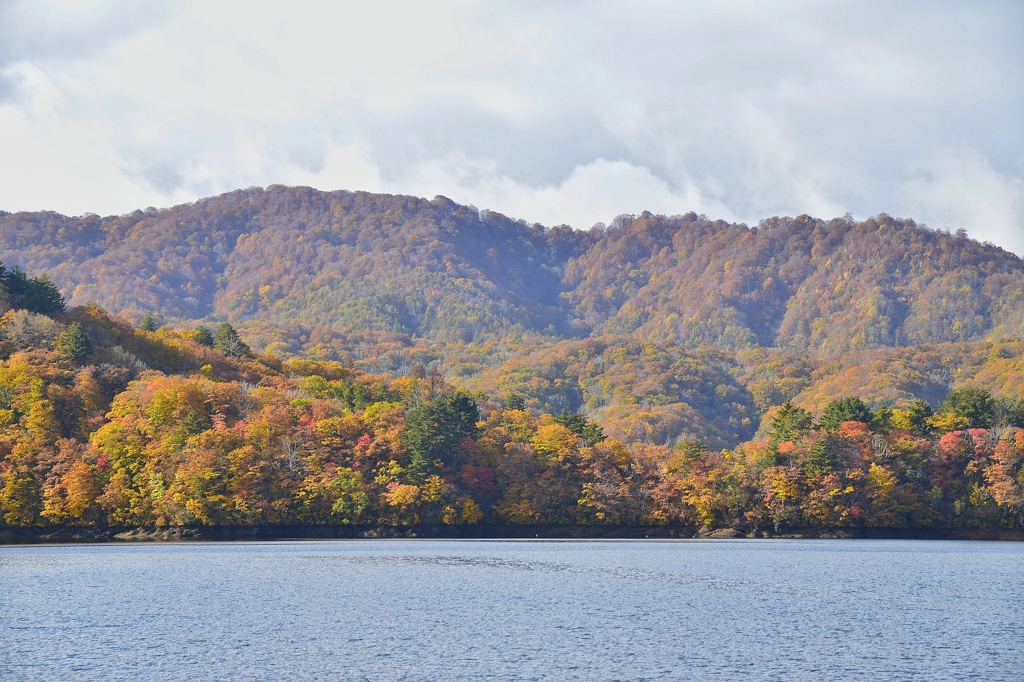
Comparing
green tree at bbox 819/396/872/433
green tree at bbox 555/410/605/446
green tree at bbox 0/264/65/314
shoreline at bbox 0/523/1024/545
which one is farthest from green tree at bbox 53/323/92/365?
green tree at bbox 819/396/872/433

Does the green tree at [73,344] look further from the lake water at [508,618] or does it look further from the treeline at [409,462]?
the lake water at [508,618]

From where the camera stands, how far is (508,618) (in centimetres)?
5528

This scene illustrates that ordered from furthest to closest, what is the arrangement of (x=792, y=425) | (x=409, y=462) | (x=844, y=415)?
(x=844, y=415), (x=792, y=425), (x=409, y=462)

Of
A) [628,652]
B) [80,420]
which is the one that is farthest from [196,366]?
[628,652]

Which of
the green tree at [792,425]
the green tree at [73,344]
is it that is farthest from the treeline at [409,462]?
the green tree at [792,425]

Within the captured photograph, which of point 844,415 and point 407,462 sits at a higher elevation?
point 844,415

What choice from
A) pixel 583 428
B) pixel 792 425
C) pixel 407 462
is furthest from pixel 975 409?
pixel 407 462

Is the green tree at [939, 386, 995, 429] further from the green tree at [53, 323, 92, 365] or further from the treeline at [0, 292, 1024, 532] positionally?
the green tree at [53, 323, 92, 365]

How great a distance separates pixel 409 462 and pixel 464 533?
11460mm

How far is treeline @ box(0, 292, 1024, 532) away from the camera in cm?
13025

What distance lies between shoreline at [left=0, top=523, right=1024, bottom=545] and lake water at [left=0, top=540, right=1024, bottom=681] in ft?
110

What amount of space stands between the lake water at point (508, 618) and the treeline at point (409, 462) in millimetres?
35147

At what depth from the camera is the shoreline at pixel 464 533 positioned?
128 meters

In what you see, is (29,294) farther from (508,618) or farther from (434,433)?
→ (508,618)
